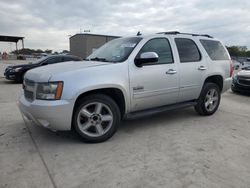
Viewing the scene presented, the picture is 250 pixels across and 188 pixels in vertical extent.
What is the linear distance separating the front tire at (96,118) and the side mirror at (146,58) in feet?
2.66

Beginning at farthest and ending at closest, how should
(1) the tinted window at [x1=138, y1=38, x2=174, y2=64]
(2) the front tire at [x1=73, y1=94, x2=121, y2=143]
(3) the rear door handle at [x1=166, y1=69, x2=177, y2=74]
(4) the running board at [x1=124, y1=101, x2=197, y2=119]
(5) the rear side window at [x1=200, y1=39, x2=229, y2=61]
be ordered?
1. (5) the rear side window at [x1=200, y1=39, x2=229, y2=61]
2. (3) the rear door handle at [x1=166, y1=69, x2=177, y2=74]
3. (1) the tinted window at [x1=138, y1=38, x2=174, y2=64]
4. (4) the running board at [x1=124, y1=101, x2=197, y2=119]
5. (2) the front tire at [x1=73, y1=94, x2=121, y2=143]

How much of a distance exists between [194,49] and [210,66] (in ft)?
1.86

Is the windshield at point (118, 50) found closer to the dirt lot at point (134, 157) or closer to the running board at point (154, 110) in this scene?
the running board at point (154, 110)

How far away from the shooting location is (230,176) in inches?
115

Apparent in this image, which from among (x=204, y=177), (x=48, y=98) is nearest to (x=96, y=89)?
(x=48, y=98)

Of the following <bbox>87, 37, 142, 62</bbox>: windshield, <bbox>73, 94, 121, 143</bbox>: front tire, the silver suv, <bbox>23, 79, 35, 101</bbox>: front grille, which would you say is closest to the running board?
the silver suv

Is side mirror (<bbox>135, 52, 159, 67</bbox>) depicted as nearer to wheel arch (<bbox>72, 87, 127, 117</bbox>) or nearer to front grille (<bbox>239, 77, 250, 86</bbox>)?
wheel arch (<bbox>72, 87, 127, 117</bbox>)

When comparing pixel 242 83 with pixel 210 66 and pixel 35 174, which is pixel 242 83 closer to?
pixel 210 66

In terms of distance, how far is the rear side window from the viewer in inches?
220

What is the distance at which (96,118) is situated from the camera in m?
3.89

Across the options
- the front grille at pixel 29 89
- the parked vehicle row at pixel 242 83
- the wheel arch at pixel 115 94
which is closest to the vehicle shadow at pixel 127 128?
the wheel arch at pixel 115 94

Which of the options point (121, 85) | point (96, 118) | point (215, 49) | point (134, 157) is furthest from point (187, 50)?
point (134, 157)

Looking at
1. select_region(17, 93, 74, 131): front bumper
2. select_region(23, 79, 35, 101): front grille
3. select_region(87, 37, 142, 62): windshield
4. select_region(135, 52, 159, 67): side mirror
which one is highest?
select_region(87, 37, 142, 62): windshield

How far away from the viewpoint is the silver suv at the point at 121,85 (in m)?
3.56
